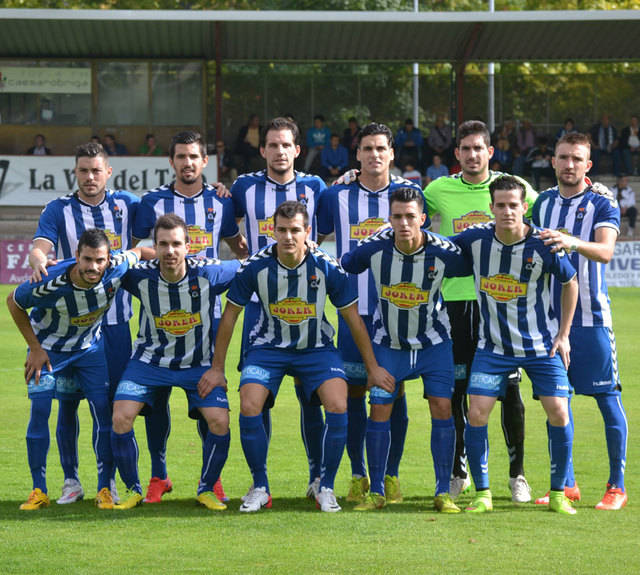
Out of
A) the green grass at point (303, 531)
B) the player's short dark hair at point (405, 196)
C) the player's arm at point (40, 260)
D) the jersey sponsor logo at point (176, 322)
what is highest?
the player's short dark hair at point (405, 196)

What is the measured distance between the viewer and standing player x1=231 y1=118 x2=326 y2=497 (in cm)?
610

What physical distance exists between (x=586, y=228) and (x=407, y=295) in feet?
3.54

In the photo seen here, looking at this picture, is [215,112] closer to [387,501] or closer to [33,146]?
[33,146]

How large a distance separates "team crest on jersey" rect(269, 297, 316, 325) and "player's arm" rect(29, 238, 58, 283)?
1229 mm

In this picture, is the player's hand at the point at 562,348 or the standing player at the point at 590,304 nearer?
the player's hand at the point at 562,348

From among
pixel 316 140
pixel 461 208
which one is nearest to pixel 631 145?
pixel 316 140

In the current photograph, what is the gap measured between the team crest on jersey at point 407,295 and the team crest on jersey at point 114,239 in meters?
1.67

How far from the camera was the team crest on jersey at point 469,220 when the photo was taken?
6.11 m

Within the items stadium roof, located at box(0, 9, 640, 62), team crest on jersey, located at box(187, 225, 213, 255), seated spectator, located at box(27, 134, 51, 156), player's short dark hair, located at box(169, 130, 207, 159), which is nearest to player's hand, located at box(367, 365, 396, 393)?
team crest on jersey, located at box(187, 225, 213, 255)

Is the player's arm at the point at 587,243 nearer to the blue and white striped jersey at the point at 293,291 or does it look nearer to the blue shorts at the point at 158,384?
the blue and white striped jersey at the point at 293,291

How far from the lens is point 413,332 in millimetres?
5738

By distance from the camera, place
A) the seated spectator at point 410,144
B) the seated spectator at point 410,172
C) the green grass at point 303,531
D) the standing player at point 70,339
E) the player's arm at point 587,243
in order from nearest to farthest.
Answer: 1. the green grass at point 303,531
2. the player's arm at point 587,243
3. the standing player at point 70,339
4. the seated spectator at point 410,172
5. the seated spectator at point 410,144

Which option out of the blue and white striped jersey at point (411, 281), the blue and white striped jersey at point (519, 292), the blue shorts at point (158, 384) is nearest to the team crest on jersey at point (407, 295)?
the blue and white striped jersey at point (411, 281)

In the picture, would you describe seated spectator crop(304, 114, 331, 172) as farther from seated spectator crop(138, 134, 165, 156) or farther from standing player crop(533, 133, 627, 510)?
standing player crop(533, 133, 627, 510)
